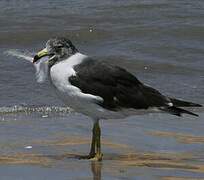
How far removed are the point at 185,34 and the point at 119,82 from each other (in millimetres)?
6019

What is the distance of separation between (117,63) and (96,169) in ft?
17.0

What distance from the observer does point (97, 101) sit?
6359 millimetres

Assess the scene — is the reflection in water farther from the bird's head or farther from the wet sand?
the bird's head

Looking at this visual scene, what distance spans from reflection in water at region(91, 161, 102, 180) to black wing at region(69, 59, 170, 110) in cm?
51

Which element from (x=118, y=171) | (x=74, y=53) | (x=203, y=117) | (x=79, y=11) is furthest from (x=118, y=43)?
(x=118, y=171)

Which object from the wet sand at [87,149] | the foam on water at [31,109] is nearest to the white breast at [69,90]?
the wet sand at [87,149]

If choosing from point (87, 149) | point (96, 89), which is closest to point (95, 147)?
point (87, 149)

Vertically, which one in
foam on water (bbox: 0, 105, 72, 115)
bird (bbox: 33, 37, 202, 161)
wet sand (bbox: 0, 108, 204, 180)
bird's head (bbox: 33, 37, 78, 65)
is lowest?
foam on water (bbox: 0, 105, 72, 115)

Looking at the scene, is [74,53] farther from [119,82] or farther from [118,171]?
[118,171]

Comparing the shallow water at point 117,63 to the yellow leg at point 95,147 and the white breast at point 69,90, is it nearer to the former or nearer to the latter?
the yellow leg at point 95,147

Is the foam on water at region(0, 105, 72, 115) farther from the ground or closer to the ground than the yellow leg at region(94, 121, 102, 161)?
closer to the ground

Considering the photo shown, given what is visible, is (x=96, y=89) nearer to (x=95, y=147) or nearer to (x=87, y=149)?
(x=95, y=147)

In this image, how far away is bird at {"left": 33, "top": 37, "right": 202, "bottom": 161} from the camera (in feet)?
20.7

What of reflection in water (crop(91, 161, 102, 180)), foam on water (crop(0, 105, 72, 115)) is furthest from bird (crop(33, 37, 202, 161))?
foam on water (crop(0, 105, 72, 115))
